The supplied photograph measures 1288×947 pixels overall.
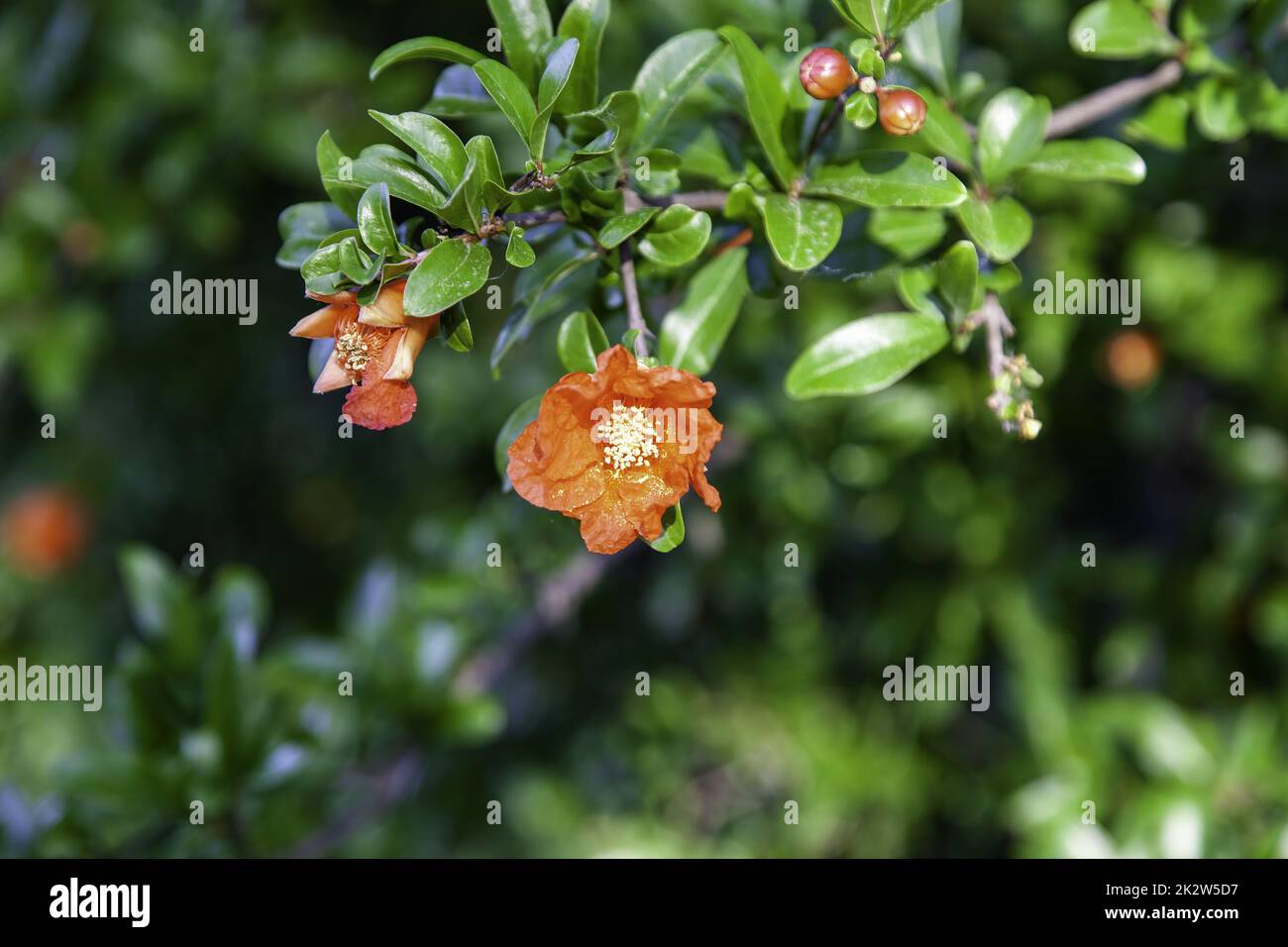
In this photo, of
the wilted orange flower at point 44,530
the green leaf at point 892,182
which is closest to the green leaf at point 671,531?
the green leaf at point 892,182

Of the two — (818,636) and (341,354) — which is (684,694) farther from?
(341,354)

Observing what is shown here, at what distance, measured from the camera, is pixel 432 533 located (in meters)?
2.05

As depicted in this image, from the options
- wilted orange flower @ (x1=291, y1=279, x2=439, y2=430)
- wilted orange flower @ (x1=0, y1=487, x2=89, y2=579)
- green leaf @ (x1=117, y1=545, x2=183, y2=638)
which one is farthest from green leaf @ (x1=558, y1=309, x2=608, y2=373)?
wilted orange flower @ (x1=0, y1=487, x2=89, y2=579)

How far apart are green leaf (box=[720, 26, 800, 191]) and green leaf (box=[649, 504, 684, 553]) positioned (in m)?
0.37

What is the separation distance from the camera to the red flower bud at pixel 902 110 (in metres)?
0.96

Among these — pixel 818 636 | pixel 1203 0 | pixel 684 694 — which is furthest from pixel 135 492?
pixel 1203 0

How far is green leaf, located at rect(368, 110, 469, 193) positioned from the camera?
93 centimetres

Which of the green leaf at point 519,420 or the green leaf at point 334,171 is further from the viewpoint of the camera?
the green leaf at point 519,420

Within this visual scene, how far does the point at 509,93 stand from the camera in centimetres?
93

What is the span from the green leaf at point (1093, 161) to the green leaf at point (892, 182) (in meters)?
0.18

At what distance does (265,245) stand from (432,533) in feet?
3.68

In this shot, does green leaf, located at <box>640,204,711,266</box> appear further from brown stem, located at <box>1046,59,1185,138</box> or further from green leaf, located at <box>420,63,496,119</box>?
brown stem, located at <box>1046,59,1185,138</box>

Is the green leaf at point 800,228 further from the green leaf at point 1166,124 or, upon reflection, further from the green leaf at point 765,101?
the green leaf at point 1166,124

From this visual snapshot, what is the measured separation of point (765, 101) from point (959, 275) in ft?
0.88
